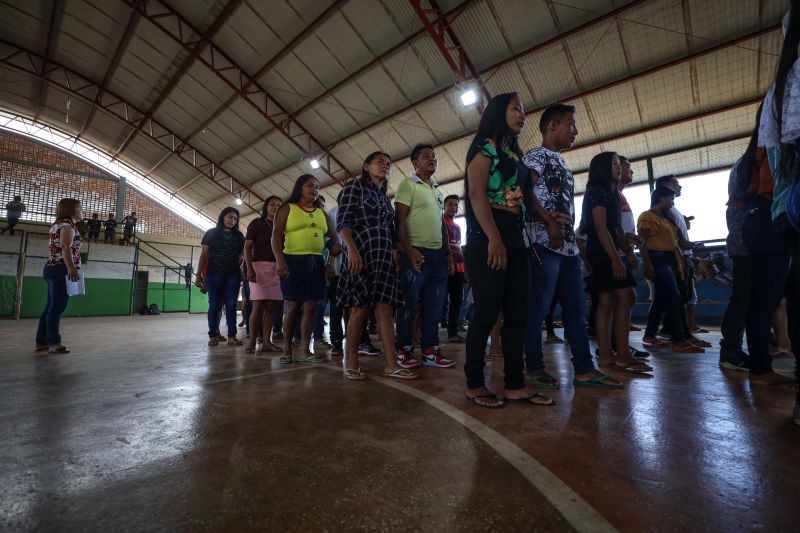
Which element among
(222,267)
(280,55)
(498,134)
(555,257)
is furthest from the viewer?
(280,55)

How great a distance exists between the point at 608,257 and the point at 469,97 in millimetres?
7785

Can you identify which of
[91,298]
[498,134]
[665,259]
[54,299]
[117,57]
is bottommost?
[91,298]

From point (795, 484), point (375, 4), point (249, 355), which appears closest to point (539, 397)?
point (795, 484)

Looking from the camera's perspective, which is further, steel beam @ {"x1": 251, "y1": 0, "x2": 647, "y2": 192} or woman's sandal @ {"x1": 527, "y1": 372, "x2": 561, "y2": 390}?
steel beam @ {"x1": 251, "y1": 0, "x2": 647, "y2": 192}

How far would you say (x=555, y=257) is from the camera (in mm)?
2094

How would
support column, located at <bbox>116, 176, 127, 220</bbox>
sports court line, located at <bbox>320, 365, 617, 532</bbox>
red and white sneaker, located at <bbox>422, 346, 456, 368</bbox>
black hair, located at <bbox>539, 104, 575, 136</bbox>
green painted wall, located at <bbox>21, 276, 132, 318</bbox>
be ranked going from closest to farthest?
sports court line, located at <bbox>320, 365, 617, 532</bbox>, black hair, located at <bbox>539, 104, 575, 136</bbox>, red and white sneaker, located at <bbox>422, 346, 456, 368</bbox>, green painted wall, located at <bbox>21, 276, 132, 318</bbox>, support column, located at <bbox>116, 176, 127, 220</bbox>

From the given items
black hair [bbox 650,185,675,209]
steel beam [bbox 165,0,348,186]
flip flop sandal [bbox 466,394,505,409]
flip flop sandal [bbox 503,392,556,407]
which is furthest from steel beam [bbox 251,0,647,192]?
flip flop sandal [bbox 466,394,505,409]

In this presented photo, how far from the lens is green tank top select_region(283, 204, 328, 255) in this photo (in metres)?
3.00

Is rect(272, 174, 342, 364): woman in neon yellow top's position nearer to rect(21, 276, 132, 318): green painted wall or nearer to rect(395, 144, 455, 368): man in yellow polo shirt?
rect(395, 144, 455, 368): man in yellow polo shirt

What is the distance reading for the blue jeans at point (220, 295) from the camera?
413cm

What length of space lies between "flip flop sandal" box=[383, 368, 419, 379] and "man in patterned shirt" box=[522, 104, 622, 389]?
670 millimetres

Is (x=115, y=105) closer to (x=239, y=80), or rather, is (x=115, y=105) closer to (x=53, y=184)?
(x=53, y=184)

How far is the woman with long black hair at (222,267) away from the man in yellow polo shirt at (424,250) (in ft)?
7.70

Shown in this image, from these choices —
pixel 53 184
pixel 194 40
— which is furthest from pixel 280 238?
pixel 53 184
